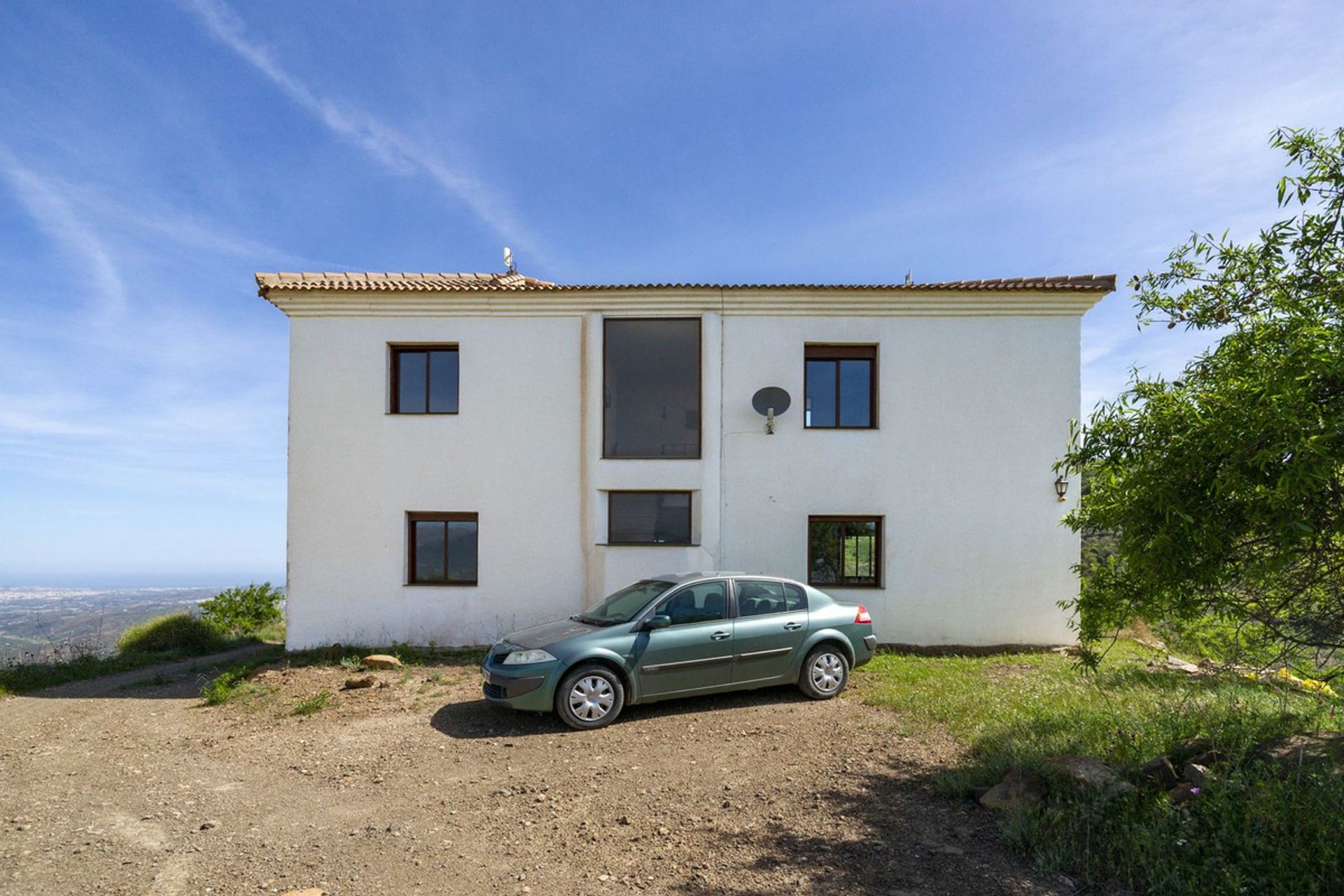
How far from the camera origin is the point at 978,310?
1116cm

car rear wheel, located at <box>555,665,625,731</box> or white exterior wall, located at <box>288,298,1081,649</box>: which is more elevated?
white exterior wall, located at <box>288,298,1081,649</box>

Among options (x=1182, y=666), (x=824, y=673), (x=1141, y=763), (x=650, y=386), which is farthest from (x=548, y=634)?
(x=1182, y=666)

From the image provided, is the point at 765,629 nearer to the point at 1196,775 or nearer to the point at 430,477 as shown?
the point at 1196,775

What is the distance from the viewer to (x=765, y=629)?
782 centimetres

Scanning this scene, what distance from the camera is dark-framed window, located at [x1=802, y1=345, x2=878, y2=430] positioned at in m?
11.3

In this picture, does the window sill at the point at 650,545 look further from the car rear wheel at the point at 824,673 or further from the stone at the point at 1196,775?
the stone at the point at 1196,775

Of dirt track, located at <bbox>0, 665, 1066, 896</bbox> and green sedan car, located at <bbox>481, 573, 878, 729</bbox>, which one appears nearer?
dirt track, located at <bbox>0, 665, 1066, 896</bbox>

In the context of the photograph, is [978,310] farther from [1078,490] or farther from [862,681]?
[862,681]

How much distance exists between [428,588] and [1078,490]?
10.4m

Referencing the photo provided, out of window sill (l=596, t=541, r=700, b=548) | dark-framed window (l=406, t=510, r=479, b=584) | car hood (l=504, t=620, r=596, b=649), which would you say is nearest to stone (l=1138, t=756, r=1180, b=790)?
car hood (l=504, t=620, r=596, b=649)

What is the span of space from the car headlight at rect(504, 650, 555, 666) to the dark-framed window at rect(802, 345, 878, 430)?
5.97 metres

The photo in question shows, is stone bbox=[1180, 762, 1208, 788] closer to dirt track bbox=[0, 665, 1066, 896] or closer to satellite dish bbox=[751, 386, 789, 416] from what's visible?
dirt track bbox=[0, 665, 1066, 896]

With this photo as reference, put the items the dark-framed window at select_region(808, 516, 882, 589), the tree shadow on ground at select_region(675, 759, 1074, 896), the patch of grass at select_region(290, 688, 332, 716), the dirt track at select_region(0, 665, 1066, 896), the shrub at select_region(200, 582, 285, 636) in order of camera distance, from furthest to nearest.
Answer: the shrub at select_region(200, 582, 285, 636)
the dark-framed window at select_region(808, 516, 882, 589)
the patch of grass at select_region(290, 688, 332, 716)
the dirt track at select_region(0, 665, 1066, 896)
the tree shadow on ground at select_region(675, 759, 1074, 896)

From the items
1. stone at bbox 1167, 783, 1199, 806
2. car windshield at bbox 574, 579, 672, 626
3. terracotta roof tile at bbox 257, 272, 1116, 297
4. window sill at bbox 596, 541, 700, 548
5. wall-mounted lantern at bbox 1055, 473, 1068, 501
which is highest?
terracotta roof tile at bbox 257, 272, 1116, 297
